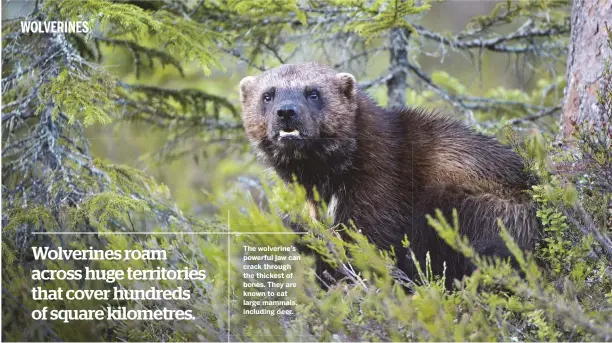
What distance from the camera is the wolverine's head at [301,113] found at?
5090 millimetres

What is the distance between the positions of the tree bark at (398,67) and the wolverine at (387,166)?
78.8 inches

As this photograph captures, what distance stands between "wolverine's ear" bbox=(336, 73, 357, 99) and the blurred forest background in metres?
0.73

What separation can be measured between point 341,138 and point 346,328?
1.83 meters

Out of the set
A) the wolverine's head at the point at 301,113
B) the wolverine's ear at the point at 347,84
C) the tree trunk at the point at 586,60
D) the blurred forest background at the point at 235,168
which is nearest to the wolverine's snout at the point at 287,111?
the wolverine's head at the point at 301,113

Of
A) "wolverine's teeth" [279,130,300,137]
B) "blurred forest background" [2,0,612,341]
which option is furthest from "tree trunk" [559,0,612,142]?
"wolverine's teeth" [279,130,300,137]

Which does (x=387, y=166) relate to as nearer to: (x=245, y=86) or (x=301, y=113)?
(x=301, y=113)

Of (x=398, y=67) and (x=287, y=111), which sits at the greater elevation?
(x=398, y=67)

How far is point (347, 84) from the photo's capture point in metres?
5.50

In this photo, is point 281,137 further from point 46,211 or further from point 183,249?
point 46,211

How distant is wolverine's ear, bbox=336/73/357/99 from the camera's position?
18.0 feet

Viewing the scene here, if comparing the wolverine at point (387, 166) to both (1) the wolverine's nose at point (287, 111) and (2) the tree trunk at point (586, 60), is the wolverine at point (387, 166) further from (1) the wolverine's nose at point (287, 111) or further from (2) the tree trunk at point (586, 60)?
(2) the tree trunk at point (586, 60)

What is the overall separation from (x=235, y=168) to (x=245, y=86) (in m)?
3.74

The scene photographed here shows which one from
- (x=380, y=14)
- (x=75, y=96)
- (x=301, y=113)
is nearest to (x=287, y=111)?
(x=301, y=113)

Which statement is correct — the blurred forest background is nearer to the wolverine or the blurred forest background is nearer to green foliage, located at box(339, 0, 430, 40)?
green foliage, located at box(339, 0, 430, 40)
